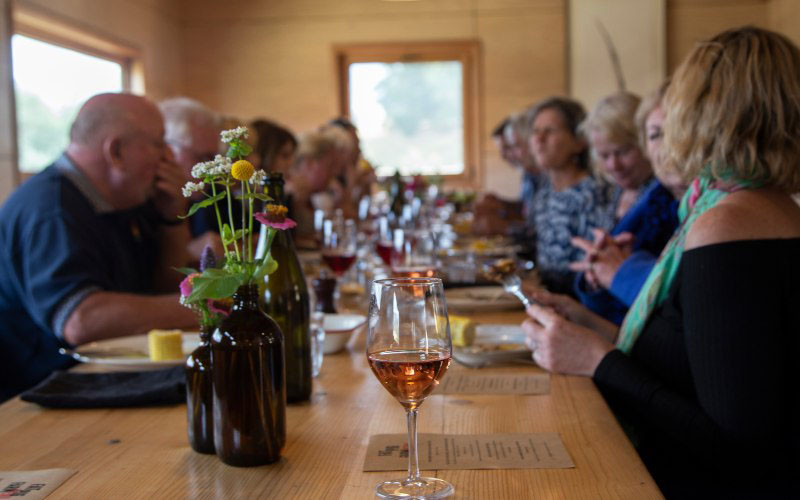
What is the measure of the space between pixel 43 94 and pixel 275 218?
5.78 m

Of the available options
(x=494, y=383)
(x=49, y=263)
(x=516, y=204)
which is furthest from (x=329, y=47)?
(x=494, y=383)

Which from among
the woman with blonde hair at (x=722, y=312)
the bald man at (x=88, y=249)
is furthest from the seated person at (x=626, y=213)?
the bald man at (x=88, y=249)

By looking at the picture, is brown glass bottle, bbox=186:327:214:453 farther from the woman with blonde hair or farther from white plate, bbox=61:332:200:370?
the woman with blonde hair

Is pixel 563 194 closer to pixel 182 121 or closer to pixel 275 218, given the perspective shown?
pixel 182 121

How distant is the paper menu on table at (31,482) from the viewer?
930 mm

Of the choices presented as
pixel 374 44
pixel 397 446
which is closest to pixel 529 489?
pixel 397 446

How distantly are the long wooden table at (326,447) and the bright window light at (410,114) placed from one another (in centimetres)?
762

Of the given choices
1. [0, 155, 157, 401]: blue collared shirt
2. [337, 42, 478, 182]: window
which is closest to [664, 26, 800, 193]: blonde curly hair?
[0, 155, 157, 401]: blue collared shirt

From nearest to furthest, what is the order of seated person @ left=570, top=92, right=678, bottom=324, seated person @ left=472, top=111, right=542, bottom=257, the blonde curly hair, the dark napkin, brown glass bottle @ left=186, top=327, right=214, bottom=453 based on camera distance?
1. brown glass bottle @ left=186, top=327, right=214, bottom=453
2. the dark napkin
3. the blonde curly hair
4. seated person @ left=570, top=92, right=678, bottom=324
5. seated person @ left=472, top=111, right=542, bottom=257

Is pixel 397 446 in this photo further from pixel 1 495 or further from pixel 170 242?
pixel 170 242

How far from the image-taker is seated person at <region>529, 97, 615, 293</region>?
148 inches

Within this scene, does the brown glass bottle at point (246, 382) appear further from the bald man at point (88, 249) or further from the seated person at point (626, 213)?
→ the seated person at point (626, 213)

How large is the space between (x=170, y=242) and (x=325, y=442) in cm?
201

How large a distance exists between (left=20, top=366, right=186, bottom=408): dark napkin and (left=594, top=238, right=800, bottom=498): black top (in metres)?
0.77
